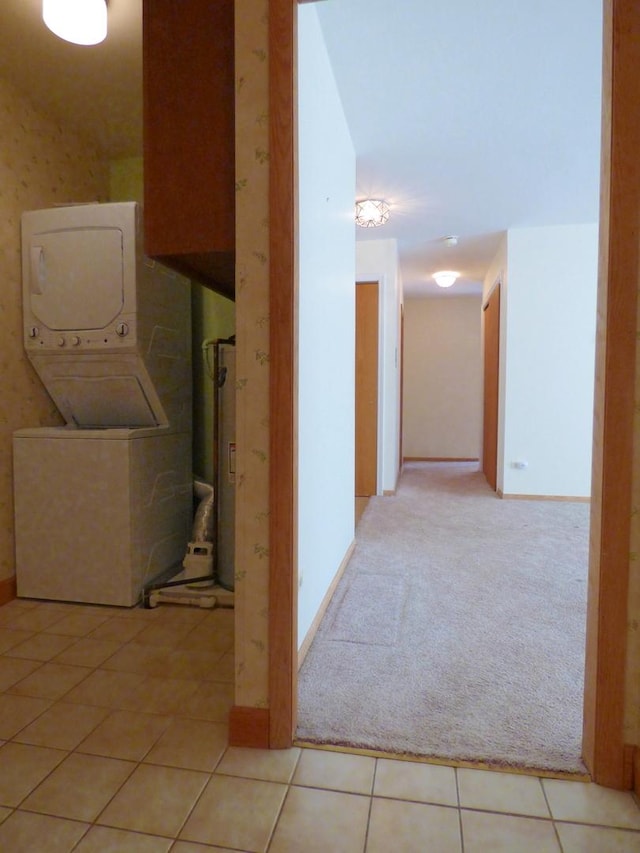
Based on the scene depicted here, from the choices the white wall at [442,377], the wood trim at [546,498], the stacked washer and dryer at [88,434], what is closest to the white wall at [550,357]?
the wood trim at [546,498]

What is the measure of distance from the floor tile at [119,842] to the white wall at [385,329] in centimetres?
362

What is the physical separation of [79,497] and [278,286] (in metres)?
1.49

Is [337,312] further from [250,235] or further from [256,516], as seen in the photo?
[256,516]

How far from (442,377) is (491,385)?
2.09 meters

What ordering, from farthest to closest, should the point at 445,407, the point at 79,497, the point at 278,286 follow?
the point at 445,407
the point at 79,497
the point at 278,286

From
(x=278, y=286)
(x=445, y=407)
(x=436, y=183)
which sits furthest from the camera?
(x=445, y=407)

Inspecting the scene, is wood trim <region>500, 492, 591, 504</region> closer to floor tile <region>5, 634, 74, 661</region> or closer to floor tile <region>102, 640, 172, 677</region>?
floor tile <region>102, 640, 172, 677</region>

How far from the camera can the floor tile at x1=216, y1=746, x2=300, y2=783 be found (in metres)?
1.14

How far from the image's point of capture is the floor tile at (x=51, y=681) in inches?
58.9

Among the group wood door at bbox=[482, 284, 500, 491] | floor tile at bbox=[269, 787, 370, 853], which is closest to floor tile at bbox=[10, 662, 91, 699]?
floor tile at bbox=[269, 787, 370, 853]

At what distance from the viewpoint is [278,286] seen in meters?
1.20

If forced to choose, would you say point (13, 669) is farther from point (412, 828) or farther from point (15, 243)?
point (15, 243)

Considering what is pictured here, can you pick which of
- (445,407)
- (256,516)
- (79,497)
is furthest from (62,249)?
(445,407)

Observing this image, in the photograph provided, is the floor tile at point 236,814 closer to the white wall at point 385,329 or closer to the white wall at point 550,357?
the white wall at point 385,329
